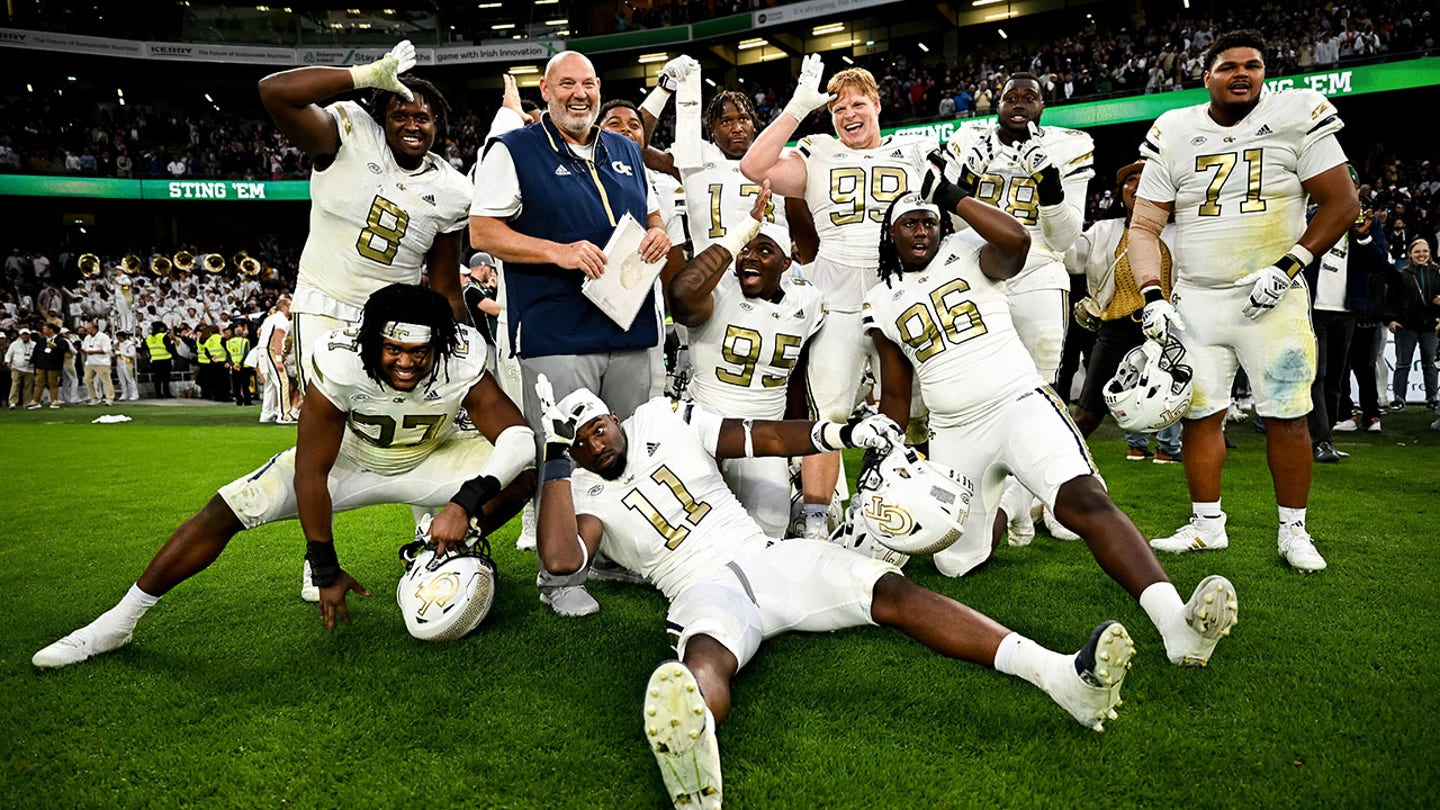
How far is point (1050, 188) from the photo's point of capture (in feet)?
14.2

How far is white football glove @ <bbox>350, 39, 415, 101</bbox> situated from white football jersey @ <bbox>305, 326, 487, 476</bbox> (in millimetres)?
1050

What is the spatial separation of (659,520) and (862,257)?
2.16 metres

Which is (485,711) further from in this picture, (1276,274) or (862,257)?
(1276,274)

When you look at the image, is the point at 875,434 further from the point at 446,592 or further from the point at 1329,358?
the point at 1329,358

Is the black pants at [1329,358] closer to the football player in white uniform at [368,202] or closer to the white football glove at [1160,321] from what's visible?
the white football glove at [1160,321]

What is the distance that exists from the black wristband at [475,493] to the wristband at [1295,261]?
3.78 m

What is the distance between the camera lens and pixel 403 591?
11.5ft

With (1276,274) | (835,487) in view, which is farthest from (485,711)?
(1276,274)

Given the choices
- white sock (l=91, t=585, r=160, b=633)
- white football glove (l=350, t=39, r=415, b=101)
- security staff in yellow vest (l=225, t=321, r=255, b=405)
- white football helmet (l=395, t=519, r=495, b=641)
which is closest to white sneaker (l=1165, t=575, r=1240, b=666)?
white football helmet (l=395, t=519, r=495, b=641)

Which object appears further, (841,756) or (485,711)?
(485,711)

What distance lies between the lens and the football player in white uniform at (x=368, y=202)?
3980 mm

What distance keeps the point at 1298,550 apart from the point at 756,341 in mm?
2857

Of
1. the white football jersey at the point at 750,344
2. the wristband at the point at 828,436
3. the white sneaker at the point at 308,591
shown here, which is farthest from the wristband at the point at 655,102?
the white sneaker at the point at 308,591

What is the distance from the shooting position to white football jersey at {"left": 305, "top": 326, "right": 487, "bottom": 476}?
350cm
